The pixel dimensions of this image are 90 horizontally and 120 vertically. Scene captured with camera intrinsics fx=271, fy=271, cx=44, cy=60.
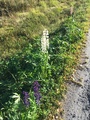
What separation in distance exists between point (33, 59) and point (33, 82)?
0.84m

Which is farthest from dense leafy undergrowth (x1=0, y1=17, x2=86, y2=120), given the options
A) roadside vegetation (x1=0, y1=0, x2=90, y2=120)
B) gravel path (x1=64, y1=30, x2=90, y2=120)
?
gravel path (x1=64, y1=30, x2=90, y2=120)

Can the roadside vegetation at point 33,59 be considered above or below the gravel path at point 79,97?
above

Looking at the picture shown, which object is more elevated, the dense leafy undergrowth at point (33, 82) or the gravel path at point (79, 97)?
the dense leafy undergrowth at point (33, 82)

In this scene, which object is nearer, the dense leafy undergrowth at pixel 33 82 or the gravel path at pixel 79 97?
the dense leafy undergrowth at pixel 33 82

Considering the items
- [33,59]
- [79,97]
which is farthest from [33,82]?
[79,97]

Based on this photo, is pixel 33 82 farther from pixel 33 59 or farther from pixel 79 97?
pixel 79 97

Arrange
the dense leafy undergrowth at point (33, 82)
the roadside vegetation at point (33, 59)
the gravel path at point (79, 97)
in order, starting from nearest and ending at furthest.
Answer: the dense leafy undergrowth at point (33, 82) < the roadside vegetation at point (33, 59) < the gravel path at point (79, 97)

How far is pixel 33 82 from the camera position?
22.0ft

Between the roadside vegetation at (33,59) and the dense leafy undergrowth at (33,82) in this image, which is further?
the roadside vegetation at (33,59)

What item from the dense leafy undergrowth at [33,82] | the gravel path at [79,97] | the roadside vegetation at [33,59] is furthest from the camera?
the gravel path at [79,97]

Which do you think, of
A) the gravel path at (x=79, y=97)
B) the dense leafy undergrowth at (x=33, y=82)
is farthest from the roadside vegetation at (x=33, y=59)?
the gravel path at (x=79, y=97)

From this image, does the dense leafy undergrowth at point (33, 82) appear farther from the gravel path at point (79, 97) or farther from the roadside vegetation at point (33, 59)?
the gravel path at point (79, 97)

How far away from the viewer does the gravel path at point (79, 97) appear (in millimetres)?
6258

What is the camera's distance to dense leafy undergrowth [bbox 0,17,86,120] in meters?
5.70
